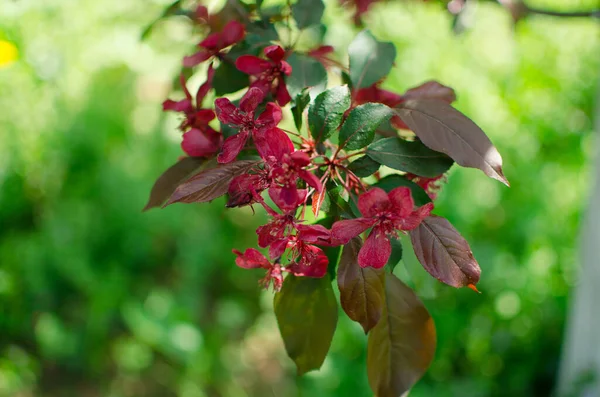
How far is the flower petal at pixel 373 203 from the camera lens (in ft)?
1.63

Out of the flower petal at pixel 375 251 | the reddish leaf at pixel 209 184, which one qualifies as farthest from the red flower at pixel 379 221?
the reddish leaf at pixel 209 184

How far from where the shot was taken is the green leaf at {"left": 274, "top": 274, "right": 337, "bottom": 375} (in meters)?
0.63

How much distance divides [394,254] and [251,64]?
251 millimetres

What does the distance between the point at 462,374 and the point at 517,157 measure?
967 millimetres

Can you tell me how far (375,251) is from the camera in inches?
20.6

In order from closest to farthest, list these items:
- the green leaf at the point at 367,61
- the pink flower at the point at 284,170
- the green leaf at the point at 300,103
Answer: the pink flower at the point at 284,170, the green leaf at the point at 300,103, the green leaf at the point at 367,61

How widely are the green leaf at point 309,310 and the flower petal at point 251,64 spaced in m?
0.22

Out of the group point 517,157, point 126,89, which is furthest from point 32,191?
point 517,157

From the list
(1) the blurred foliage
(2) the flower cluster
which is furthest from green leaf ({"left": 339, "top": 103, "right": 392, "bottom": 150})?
(1) the blurred foliage

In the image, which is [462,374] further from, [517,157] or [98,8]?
[98,8]

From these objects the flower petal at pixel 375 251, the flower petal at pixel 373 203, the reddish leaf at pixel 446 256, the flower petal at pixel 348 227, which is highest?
the flower petal at pixel 373 203

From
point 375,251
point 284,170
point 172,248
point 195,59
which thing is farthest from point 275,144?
point 172,248

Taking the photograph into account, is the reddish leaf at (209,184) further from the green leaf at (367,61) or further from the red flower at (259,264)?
the green leaf at (367,61)

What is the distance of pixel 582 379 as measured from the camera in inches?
66.1
